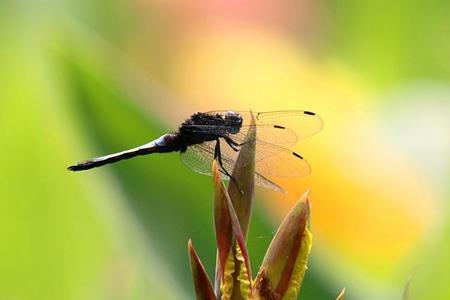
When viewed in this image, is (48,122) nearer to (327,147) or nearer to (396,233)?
(327,147)

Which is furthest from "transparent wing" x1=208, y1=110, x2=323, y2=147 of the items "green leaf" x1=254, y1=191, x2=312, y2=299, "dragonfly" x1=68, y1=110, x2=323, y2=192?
"green leaf" x1=254, y1=191, x2=312, y2=299

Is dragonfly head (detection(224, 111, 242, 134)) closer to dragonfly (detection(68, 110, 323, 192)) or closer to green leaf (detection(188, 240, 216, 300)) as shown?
dragonfly (detection(68, 110, 323, 192))

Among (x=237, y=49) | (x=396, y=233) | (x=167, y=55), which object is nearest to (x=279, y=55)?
(x=237, y=49)

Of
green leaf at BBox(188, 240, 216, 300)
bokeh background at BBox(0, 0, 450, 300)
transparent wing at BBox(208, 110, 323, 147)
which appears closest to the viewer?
green leaf at BBox(188, 240, 216, 300)

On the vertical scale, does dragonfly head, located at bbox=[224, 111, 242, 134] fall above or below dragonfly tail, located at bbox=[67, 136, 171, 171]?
above

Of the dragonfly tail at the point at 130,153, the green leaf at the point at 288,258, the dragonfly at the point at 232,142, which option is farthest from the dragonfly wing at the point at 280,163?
the green leaf at the point at 288,258

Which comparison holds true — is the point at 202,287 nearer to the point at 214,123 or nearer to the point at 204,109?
the point at 214,123

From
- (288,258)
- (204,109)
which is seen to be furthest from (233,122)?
(204,109)
